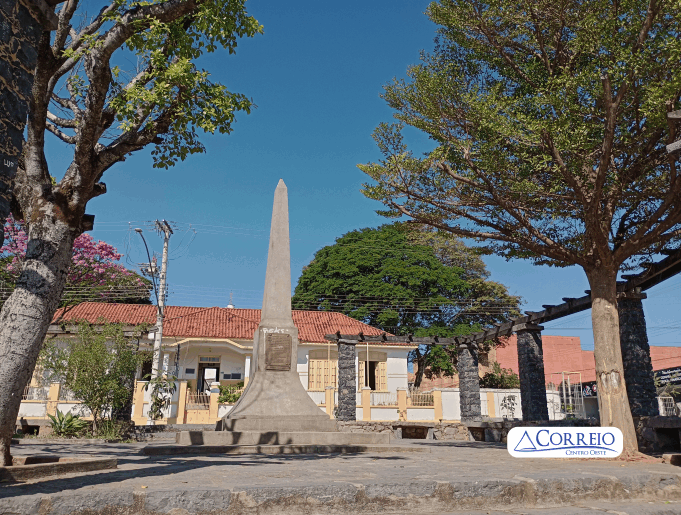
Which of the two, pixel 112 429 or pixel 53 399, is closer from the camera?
pixel 112 429

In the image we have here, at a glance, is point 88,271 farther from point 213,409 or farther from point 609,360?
point 609,360

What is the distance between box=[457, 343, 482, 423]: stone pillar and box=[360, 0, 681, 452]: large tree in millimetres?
9704

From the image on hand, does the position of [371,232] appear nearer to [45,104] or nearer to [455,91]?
[455,91]

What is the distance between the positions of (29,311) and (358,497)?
3.48 meters

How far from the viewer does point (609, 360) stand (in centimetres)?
869

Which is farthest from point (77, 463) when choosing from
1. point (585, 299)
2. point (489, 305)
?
point (489, 305)

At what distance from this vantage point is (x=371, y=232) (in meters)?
34.9

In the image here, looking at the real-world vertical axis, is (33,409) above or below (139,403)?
below

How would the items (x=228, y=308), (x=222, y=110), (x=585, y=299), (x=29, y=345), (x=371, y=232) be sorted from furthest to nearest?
(x=371, y=232)
(x=228, y=308)
(x=585, y=299)
(x=222, y=110)
(x=29, y=345)

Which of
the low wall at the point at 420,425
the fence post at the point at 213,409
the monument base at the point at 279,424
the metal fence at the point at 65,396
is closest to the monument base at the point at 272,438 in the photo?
the monument base at the point at 279,424

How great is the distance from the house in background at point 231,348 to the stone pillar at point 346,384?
19.7ft

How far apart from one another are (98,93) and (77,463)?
3.72 meters

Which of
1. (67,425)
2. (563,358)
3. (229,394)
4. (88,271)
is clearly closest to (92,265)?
(88,271)

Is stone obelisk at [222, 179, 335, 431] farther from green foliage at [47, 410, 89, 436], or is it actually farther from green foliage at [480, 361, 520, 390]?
green foliage at [480, 361, 520, 390]
